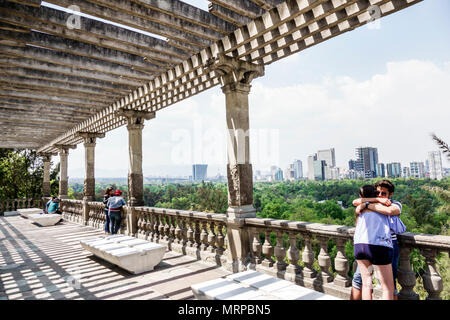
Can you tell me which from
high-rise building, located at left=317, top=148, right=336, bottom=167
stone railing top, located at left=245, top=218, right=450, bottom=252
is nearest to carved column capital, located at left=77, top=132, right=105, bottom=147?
stone railing top, located at left=245, top=218, right=450, bottom=252

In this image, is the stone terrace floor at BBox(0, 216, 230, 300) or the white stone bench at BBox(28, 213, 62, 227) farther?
the white stone bench at BBox(28, 213, 62, 227)

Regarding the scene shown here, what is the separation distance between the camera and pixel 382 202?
9.35ft

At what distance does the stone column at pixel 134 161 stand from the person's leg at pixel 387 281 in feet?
23.4

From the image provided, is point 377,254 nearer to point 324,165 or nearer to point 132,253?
point 132,253

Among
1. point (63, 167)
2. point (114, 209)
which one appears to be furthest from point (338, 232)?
point (63, 167)

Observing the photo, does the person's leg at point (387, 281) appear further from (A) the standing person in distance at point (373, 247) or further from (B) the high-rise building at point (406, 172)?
(B) the high-rise building at point (406, 172)

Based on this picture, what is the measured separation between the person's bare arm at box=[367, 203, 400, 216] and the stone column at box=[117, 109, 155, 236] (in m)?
7.07

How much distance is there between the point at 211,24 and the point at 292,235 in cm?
355

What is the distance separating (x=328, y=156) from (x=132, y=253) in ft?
581

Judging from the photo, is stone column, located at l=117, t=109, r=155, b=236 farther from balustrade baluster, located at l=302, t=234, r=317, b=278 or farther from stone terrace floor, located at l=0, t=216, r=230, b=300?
balustrade baluster, located at l=302, t=234, r=317, b=278

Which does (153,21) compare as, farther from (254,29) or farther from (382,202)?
(382,202)

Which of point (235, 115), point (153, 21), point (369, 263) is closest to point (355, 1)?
point (235, 115)

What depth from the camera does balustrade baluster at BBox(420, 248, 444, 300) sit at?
2.84m

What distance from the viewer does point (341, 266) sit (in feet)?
12.0
